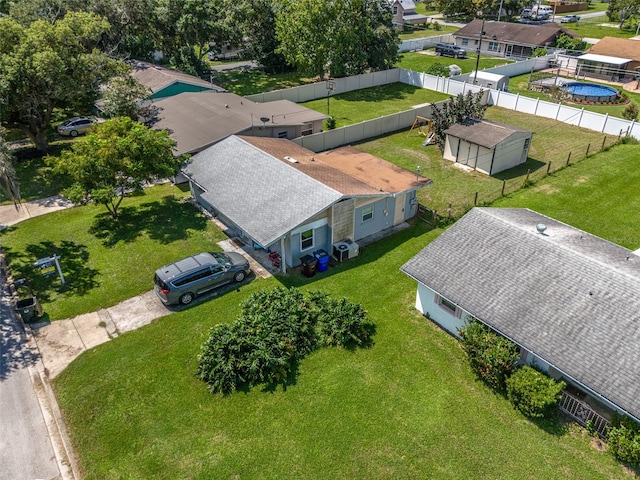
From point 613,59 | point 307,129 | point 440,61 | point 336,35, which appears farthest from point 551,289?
point 440,61

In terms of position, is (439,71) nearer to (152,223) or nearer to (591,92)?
(591,92)

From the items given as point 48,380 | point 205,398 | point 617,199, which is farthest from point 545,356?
point 617,199

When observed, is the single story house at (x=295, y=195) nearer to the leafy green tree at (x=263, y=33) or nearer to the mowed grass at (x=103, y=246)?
the mowed grass at (x=103, y=246)

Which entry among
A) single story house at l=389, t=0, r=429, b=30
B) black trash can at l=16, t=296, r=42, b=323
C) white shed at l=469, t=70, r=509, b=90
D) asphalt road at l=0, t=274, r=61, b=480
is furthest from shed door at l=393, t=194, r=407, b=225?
single story house at l=389, t=0, r=429, b=30

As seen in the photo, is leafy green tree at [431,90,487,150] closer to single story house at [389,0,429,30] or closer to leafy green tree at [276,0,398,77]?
leafy green tree at [276,0,398,77]

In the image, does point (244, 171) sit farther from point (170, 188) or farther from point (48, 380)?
point (48, 380)
